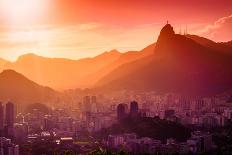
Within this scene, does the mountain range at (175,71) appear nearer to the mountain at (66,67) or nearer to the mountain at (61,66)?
the mountain at (66,67)

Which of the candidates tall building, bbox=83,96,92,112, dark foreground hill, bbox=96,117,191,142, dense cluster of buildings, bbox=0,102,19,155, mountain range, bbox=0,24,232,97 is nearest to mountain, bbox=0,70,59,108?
mountain range, bbox=0,24,232,97

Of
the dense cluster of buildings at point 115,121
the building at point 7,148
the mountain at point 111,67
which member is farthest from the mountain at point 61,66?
the building at point 7,148

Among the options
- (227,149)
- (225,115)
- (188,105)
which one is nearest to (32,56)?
(188,105)

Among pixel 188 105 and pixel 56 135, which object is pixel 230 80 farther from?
pixel 56 135

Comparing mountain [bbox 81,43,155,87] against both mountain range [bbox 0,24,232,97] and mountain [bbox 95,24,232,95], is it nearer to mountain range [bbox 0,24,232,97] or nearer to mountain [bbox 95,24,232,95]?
mountain range [bbox 0,24,232,97]

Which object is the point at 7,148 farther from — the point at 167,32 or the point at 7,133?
the point at 167,32

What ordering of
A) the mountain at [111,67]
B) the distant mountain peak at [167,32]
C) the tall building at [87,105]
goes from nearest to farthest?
the tall building at [87,105] < the distant mountain peak at [167,32] < the mountain at [111,67]
